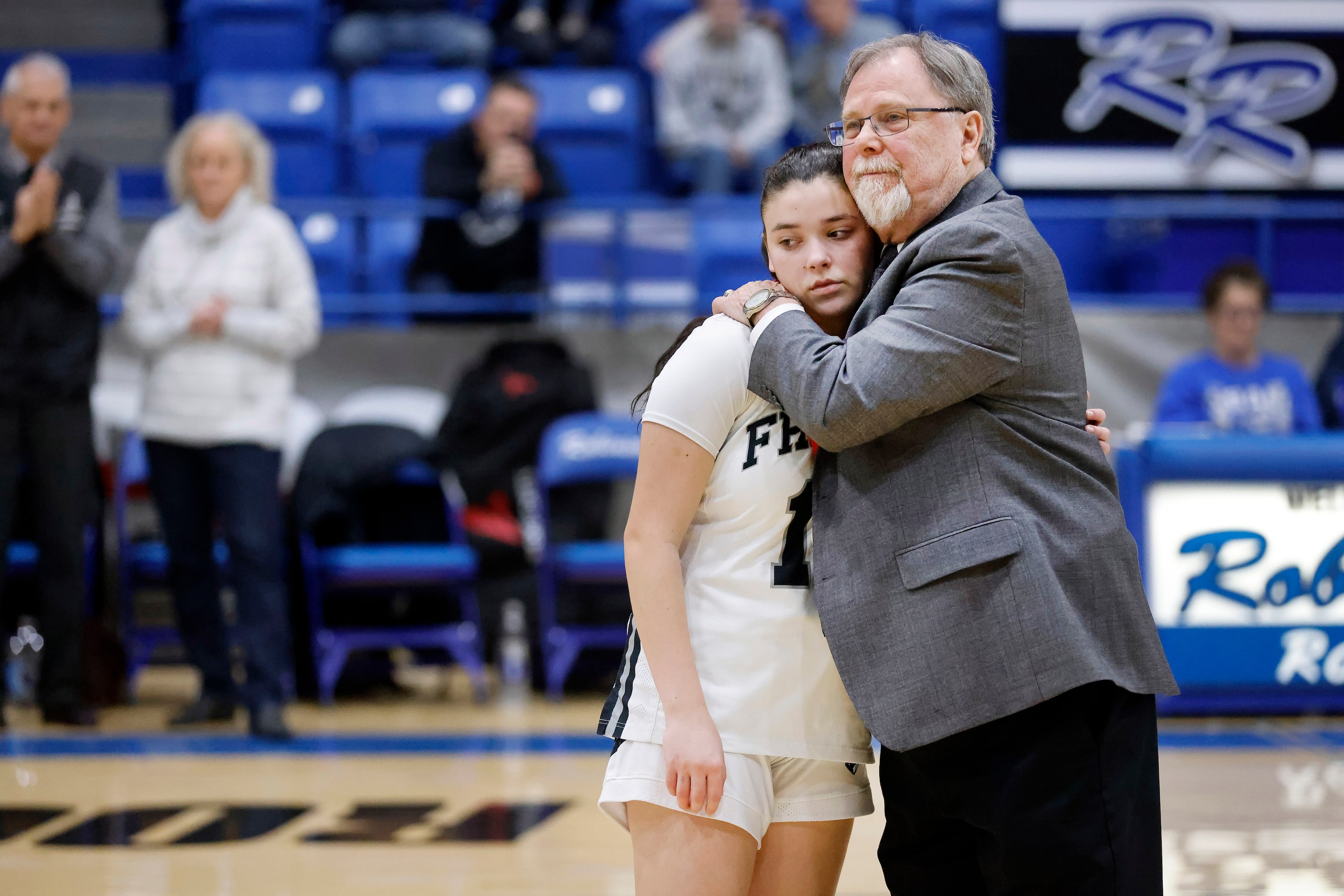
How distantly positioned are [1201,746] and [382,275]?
488cm

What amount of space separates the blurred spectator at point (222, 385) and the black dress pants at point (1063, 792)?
143 inches

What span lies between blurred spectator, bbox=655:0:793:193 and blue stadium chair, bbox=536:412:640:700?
220 cm

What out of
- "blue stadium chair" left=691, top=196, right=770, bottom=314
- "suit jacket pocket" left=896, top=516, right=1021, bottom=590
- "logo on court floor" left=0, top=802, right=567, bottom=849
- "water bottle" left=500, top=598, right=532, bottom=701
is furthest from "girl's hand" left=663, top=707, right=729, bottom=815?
"blue stadium chair" left=691, top=196, right=770, bottom=314

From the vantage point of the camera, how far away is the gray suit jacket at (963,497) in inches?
70.9

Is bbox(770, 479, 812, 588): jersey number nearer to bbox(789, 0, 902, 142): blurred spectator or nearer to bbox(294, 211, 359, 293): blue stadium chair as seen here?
bbox(294, 211, 359, 293): blue stadium chair

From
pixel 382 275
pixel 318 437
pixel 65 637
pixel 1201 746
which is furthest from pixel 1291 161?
pixel 65 637

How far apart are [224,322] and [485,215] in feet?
7.07

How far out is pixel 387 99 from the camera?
845 centimetres

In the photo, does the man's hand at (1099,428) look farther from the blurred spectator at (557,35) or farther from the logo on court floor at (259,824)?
the blurred spectator at (557,35)

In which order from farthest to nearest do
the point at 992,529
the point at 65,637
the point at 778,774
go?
the point at 65,637, the point at 778,774, the point at 992,529

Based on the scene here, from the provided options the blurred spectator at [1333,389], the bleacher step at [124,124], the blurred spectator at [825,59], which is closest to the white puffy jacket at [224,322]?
the blurred spectator at [825,59]

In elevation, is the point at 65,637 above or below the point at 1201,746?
above

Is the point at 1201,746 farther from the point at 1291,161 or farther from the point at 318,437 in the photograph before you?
the point at 1291,161

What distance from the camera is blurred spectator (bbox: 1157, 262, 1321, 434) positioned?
234 inches
